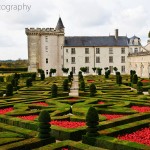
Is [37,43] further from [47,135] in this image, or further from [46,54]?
[47,135]

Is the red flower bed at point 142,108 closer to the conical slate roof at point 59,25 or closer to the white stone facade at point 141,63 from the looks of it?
the white stone facade at point 141,63

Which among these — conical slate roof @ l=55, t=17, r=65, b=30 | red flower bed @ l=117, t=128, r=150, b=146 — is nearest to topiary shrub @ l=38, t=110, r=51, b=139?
red flower bed @ l=117, t=128, r=150, b=146

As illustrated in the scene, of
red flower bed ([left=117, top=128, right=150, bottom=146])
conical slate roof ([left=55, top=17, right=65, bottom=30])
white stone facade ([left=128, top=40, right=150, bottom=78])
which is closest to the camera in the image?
red flower bed ([left=117, top=128, right=150, bottom=146])

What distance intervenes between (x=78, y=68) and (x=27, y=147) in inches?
1848

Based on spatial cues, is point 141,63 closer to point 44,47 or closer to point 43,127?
point 44,47

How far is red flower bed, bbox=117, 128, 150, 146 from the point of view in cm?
877

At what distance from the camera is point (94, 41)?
55656mm

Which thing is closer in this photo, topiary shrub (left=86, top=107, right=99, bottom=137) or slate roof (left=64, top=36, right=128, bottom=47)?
topiary shrub (left=86, top=107, right=99, bottom=137)

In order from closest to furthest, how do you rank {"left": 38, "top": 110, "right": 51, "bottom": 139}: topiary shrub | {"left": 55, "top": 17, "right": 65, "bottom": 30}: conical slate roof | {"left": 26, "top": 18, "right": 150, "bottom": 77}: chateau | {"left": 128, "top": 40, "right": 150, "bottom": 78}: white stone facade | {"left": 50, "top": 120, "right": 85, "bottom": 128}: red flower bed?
1. {"left": 38, "top": 110, "right": 51, "bottom": 139}: topiary shrub
2. {"left": 50, "top": 120, "right": 85, "bottom": 128}: red flower bed
3. {"left": 128, "top": 40, "right": 150, "bottom": 78}: white stone facade
4. {"left": 26, "top": 18, "right": 150, "bottom": 77}: chateau
5. {"left": 55, "top": 17, "right": 65, "bottom": 30}: conical slate roof

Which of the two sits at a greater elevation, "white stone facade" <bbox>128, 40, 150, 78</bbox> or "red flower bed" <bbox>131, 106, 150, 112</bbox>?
"white stone facade" <bbox>128, 40, 150, 78</bbox>

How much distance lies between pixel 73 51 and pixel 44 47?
18.0 ft

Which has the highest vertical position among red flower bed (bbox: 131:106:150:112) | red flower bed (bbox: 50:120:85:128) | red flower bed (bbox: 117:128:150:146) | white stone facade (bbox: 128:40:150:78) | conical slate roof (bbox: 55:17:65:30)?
conical slate roof (bbox: 55:17:65:30)

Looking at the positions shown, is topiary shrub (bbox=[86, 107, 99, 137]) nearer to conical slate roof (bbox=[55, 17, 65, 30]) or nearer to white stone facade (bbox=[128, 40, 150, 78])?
white stone facade (bbox=[128, 40, 150, 78])

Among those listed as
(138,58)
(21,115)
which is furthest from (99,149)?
(138,58)
